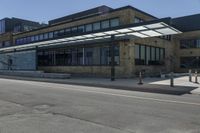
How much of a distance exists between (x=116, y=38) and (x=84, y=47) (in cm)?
545

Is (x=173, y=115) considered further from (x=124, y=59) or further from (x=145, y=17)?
(x=145, y=17)

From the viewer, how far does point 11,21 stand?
188ft

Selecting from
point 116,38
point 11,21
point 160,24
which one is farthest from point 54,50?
point 11,21

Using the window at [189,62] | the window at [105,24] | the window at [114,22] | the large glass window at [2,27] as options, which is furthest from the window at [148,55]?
the large glass window at [2,27]

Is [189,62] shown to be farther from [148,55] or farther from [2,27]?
[2,27]

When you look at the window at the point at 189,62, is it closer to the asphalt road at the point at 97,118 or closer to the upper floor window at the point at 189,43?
the upper floor window at the point at 189,43

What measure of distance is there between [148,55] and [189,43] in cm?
1213

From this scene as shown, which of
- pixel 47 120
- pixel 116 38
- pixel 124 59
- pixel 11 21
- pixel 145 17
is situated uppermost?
pixel 11 21

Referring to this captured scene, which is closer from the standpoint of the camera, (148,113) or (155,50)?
(148,113)

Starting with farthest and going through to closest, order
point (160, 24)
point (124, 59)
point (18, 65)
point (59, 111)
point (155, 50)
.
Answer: point (18, 65), point (155, 50), point (124, 59), point (160, 24), point (59, 111)

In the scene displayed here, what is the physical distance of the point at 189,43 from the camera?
3956 cm

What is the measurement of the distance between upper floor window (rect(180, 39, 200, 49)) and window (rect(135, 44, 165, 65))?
282 inches

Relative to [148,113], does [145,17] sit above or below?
above

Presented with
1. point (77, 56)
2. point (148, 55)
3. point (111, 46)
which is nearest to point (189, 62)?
point (148, 55)
